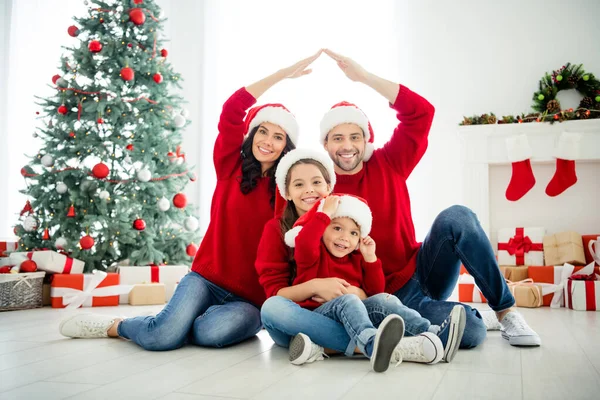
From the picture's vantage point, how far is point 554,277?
3.41 m

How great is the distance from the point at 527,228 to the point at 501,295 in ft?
6.63

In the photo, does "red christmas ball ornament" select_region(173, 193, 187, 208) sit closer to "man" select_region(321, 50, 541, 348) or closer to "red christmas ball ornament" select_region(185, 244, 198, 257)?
"red christmas ball ornament" select_region(185, 244, 198, 257)

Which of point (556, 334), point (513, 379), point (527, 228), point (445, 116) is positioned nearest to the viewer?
point (513, 379)

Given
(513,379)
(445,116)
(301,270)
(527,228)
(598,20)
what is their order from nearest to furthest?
(513,379), (301,270), (527,228), (598,20), (445,116)

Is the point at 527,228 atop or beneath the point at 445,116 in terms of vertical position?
beneath

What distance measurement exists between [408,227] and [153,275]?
2.10 metres

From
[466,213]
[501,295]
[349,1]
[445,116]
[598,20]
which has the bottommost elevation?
[501,295]

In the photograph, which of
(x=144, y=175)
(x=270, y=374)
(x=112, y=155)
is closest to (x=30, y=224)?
(x=112, y=155)

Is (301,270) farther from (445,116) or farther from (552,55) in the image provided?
(552,55)

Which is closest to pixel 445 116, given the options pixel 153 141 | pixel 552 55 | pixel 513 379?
pixel 552 55

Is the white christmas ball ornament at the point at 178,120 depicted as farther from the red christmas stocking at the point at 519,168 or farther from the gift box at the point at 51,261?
the red christmas stocking at the point at 519,168

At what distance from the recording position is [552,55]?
165 inches

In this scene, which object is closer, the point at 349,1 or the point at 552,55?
the point at 552,55

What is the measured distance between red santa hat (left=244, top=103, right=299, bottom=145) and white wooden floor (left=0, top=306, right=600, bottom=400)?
837 mm
